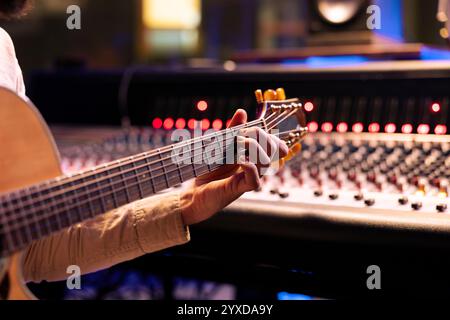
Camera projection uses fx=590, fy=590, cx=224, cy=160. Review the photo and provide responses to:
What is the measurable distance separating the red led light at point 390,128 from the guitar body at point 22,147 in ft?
3.11

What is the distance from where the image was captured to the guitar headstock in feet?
4.05

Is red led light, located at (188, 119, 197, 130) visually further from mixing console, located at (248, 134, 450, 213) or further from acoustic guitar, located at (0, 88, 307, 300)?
acoustic guitar, located at (0, 88, 307, 300)

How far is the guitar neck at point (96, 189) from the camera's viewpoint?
954mm

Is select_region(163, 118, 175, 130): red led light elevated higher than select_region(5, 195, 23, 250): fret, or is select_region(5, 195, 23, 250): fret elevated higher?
select_region(163, 118, 175, 130): red led light

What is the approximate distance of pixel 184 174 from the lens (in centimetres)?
114

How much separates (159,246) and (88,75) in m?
1.06

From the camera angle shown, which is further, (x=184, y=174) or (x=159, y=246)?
(x=159, y=246)

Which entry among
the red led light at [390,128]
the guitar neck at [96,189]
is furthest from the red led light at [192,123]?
the guitar neck at [96,189]

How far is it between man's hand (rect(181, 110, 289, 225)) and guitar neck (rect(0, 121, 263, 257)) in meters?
0.04

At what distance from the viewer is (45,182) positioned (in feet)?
3.29

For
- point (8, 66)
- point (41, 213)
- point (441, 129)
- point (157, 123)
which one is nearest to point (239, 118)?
point (41, 213)

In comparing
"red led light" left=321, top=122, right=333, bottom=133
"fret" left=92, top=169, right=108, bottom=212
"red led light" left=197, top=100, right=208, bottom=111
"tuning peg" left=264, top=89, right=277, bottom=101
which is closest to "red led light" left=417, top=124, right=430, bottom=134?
"red led light" left=321, top=122, right=333, bottom=133
